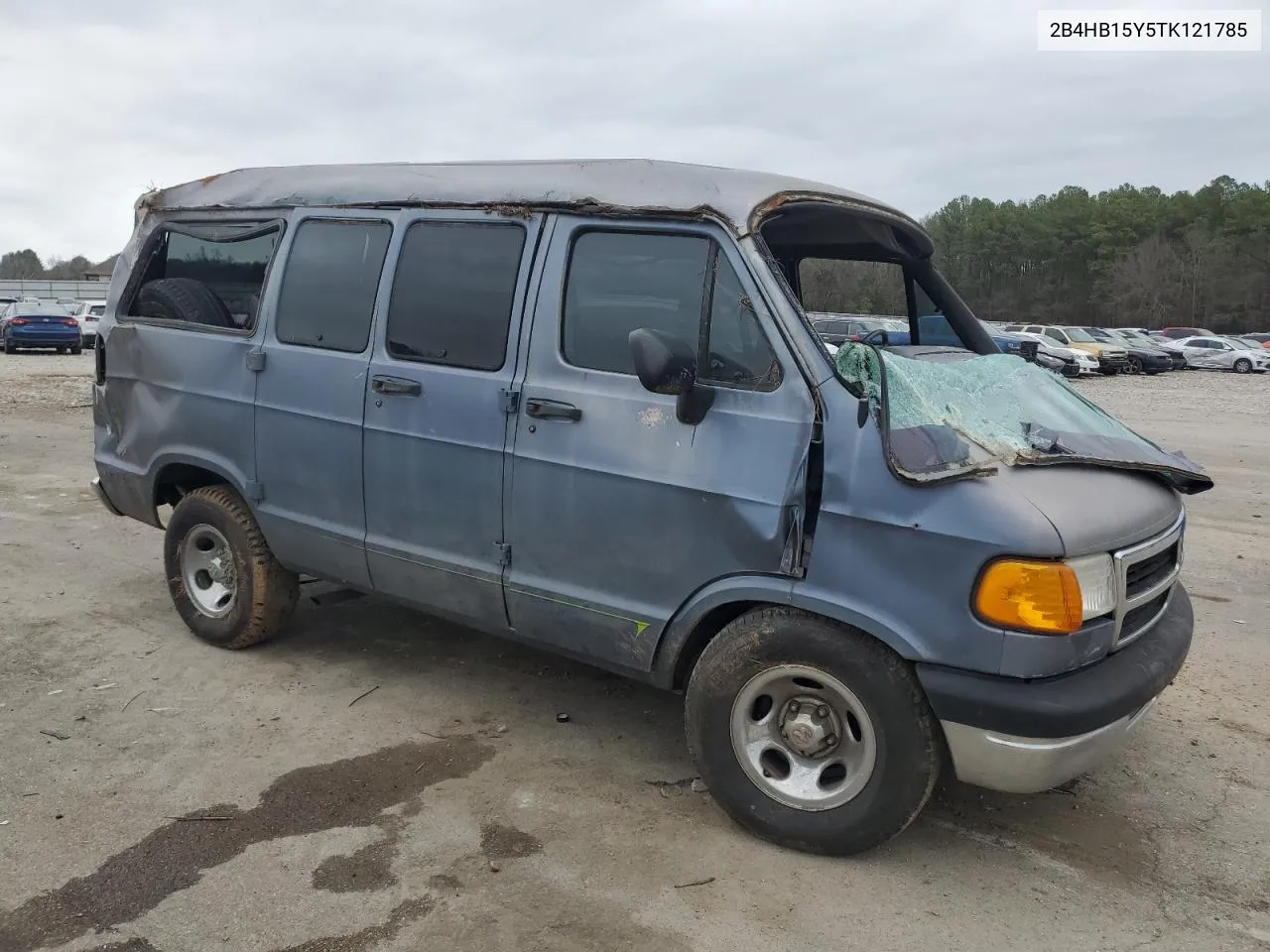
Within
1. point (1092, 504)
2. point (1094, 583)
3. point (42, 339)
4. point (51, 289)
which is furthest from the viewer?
point (51, 289)

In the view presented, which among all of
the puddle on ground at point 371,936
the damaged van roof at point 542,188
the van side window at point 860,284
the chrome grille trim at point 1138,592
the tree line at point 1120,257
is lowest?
the puddle on ground at point 371,936

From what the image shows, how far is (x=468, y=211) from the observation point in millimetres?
4191

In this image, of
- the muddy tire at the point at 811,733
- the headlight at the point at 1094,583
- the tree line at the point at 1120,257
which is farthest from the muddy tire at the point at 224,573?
the tree line at the point at 1120,257

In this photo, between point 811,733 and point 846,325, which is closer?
point 811,733

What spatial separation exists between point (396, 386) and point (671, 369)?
58.6 inches

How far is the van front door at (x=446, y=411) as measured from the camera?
402 cm

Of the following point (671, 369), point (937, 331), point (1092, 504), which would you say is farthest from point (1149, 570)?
point (937, 331)

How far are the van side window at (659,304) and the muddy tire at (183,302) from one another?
2149mm

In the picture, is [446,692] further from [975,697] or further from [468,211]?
[975,697]

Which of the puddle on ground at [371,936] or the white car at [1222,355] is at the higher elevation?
the white car at [1222,355]

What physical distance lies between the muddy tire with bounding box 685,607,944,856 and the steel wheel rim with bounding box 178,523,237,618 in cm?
278

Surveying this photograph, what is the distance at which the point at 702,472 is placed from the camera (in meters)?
3.46

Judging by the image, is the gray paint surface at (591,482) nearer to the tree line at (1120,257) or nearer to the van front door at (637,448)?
the van front door at (637,448)

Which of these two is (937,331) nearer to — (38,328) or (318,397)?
(318,397)
